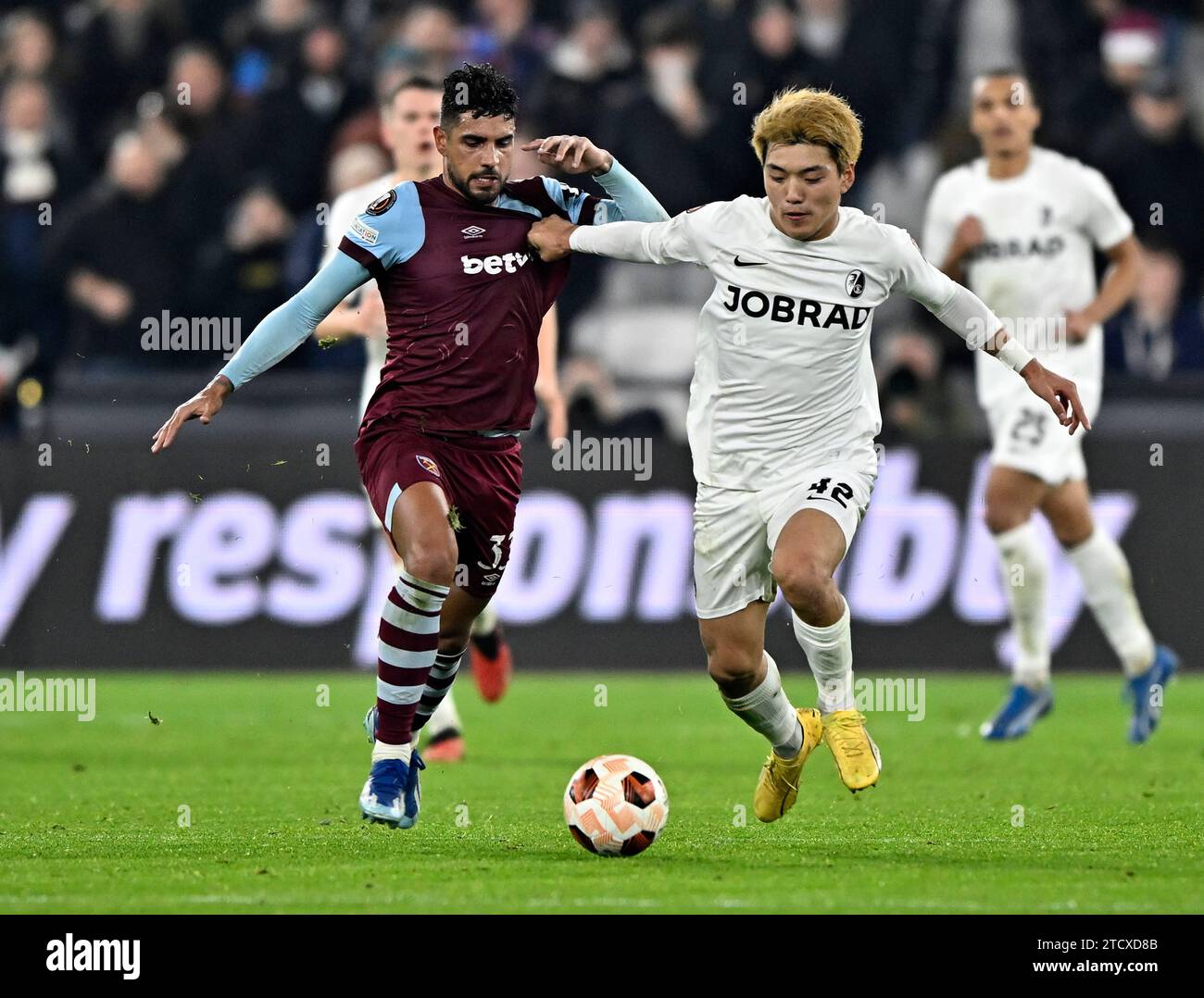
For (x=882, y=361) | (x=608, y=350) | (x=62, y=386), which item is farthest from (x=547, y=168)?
(x=62, y=386)

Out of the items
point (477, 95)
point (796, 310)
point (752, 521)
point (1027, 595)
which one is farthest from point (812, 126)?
point (1027, 595)

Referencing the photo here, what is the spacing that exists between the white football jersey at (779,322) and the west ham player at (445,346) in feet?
1.04

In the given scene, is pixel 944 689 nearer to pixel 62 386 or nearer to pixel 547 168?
pixel 547 168

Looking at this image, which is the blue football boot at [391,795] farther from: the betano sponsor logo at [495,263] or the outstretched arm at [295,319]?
the betano sponsor logo at [495,263]

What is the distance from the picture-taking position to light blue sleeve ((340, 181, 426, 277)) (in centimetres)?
678

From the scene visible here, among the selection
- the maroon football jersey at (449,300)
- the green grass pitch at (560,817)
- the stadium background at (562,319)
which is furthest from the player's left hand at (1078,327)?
the maroon football jersey at (449,300)

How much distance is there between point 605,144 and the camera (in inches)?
549

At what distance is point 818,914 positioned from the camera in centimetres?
517

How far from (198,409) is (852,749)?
2.24 metres

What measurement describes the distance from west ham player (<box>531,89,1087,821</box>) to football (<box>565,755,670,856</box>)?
1.65 ft

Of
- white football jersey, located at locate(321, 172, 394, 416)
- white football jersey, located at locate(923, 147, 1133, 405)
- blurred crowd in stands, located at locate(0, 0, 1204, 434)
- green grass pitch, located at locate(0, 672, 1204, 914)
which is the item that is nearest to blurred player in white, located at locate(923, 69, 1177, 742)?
white football jersey, located at locate(923, 147, 1133, 405)

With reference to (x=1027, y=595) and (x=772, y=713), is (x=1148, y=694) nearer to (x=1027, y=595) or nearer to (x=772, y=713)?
(x=1027, y=595)
